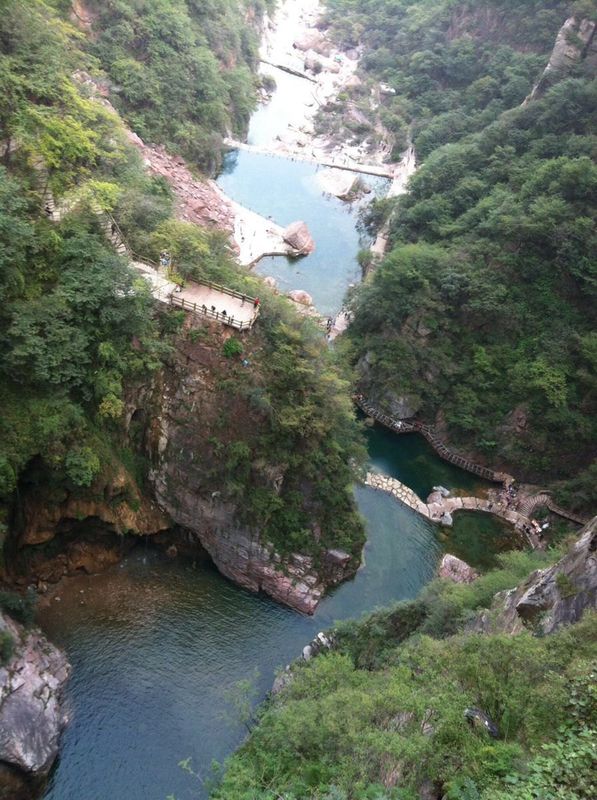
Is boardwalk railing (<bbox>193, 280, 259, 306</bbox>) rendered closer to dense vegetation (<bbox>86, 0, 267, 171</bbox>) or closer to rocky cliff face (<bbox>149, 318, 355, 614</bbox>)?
rocky cliff face (<bbox>149, 318, 355, 614</bbox>)

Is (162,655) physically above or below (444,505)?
below

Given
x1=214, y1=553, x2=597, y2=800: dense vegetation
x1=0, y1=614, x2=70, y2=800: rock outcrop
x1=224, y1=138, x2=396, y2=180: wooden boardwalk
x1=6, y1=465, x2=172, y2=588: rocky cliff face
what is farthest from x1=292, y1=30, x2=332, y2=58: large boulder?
x1=214, y1=553, x2=597, y2=800: dense vegetation

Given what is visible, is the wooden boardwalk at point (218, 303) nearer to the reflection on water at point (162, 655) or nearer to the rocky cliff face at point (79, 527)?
the rocky cliff face at point (79, 527)

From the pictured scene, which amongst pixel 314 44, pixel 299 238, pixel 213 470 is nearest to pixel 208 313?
pixel 213 470

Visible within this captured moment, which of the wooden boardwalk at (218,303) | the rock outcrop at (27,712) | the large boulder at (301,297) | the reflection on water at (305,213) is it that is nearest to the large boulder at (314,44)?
the reflection on water at (305,213)

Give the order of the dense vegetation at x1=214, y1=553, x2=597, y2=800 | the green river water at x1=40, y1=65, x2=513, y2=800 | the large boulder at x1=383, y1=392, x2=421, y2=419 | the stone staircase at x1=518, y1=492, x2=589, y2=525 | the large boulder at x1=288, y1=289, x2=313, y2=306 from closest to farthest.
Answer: the dense vegetation at x1=214, y1=553, x2=597, y2=800 → the green river water at x1=40, y1=65, x2=513, y2=800 → the stone staircase at x1=518, y1=492, x2=589, y2=525 → the large boulder at x1=383, y1=392, x2=421, y2=419 → the large boulder at x1=288, y1=289, x2=313, y2=306

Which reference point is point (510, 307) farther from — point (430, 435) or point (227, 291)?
point (227, 291)
